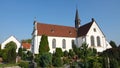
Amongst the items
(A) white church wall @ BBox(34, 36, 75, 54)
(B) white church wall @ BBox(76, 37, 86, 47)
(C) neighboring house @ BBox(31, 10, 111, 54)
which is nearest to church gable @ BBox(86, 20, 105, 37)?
(C) neighboring house @ BBox(31, 10, 111, 54)

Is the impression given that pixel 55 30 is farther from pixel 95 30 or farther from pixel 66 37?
pixel 95 30

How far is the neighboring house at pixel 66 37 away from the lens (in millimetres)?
41694

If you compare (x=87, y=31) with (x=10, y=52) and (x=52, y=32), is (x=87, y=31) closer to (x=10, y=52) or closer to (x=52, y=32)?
(x=52, y=32)

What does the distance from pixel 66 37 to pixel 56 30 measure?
341 cm

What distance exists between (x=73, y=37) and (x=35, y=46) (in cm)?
1116

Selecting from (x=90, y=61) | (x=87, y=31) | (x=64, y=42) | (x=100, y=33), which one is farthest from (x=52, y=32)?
(x=90, y=61)

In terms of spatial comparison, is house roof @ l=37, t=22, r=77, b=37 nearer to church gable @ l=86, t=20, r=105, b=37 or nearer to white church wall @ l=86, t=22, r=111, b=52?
white church wall @ l=86, t=22, r=111, b=52

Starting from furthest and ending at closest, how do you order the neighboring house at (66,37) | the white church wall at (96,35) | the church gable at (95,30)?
the church gable at (95,30) < the white church wall at (96,35) < the neighboring house at (66,37)

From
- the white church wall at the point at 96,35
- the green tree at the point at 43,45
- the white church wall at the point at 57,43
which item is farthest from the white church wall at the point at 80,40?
the green tree at the point at 43,45

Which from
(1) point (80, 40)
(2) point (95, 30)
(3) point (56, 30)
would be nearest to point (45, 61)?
(3) point (56, 30)

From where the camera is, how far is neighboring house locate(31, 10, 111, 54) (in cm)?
4169

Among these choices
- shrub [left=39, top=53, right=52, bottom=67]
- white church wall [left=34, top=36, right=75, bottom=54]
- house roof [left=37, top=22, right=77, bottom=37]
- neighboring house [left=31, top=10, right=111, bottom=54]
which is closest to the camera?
shrub [left=39, top=53, right=52, bottom=67]

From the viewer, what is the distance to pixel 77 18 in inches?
2111

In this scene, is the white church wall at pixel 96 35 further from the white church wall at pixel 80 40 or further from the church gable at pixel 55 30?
the church gable at pixel 55 30
